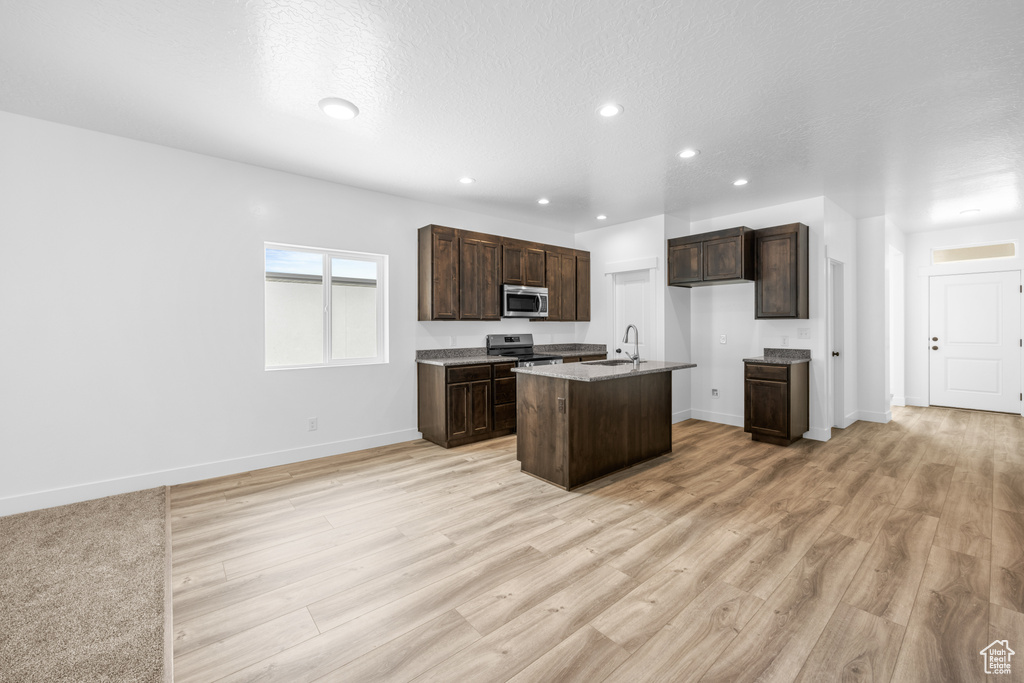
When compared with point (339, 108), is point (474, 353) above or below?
below

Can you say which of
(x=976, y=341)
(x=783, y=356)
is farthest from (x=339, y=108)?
(x=976, y=341)

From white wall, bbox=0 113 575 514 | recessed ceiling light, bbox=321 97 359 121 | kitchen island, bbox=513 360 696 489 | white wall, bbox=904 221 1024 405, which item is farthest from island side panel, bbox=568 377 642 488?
white wall, bbox=904 221 1024 405

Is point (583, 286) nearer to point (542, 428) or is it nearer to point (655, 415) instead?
point (655, 415)

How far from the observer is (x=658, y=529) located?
109 inches

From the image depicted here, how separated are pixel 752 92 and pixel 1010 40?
1.16 m

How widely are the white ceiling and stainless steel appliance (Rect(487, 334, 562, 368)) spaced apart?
7.16 feet

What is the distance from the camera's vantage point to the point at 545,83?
8.63 ft

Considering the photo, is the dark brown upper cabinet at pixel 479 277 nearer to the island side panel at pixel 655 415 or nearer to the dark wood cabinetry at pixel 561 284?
the dark wood cabinetry at pixel 561 284

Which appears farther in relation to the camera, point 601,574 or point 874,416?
point 874,416

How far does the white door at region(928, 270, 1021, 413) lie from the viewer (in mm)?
6016

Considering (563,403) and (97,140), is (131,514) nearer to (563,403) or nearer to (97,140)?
(97,140)

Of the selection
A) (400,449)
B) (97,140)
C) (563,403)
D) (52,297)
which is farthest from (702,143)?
(52,297)

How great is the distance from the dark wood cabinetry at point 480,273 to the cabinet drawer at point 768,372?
8.05 feet

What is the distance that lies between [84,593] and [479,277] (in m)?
4.11
